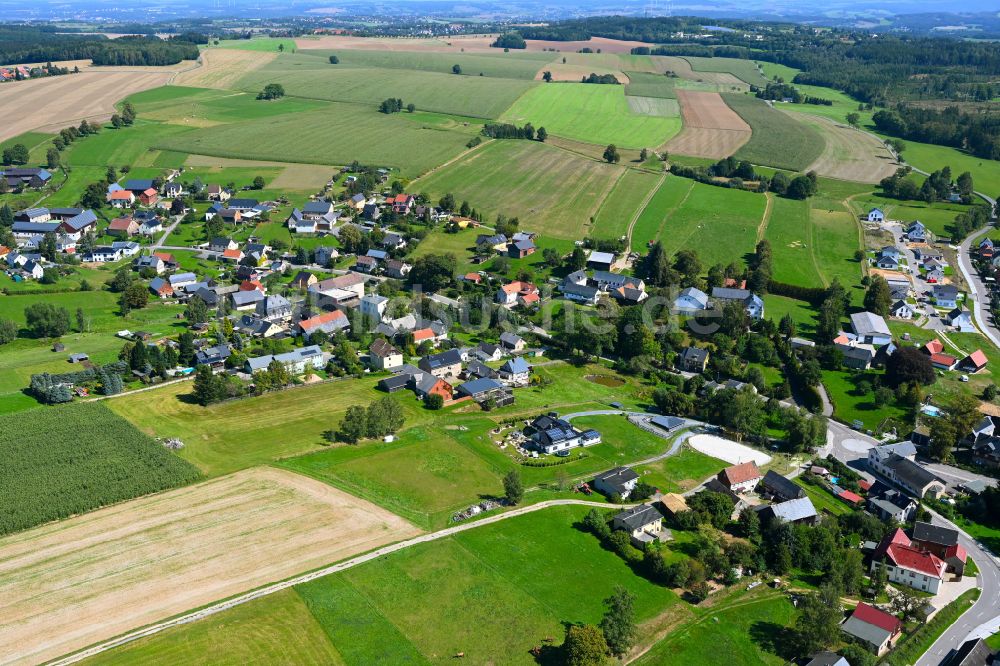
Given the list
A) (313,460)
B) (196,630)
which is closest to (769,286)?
(313,460)

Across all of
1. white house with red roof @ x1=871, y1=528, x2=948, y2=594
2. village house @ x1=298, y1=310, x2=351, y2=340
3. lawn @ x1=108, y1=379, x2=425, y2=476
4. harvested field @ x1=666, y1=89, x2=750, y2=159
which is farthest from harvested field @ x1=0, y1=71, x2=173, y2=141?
white house with red roof @ x1=871, y1=528, x2=948, y2=594

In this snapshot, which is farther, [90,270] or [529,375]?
[90,270]

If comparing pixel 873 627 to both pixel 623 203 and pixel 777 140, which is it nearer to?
→ pixel 623 203

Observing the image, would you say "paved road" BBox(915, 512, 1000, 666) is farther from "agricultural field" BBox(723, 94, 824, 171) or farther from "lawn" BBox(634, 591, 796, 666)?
"agricultural field" BBox(723, 94, 824, 171)

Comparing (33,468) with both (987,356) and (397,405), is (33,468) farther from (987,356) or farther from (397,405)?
(987,356)

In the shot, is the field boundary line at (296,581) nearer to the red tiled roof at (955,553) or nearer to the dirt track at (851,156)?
the red tiled roof at (955,553)

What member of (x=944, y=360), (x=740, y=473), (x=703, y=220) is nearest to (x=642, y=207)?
(x=703, y=220)
